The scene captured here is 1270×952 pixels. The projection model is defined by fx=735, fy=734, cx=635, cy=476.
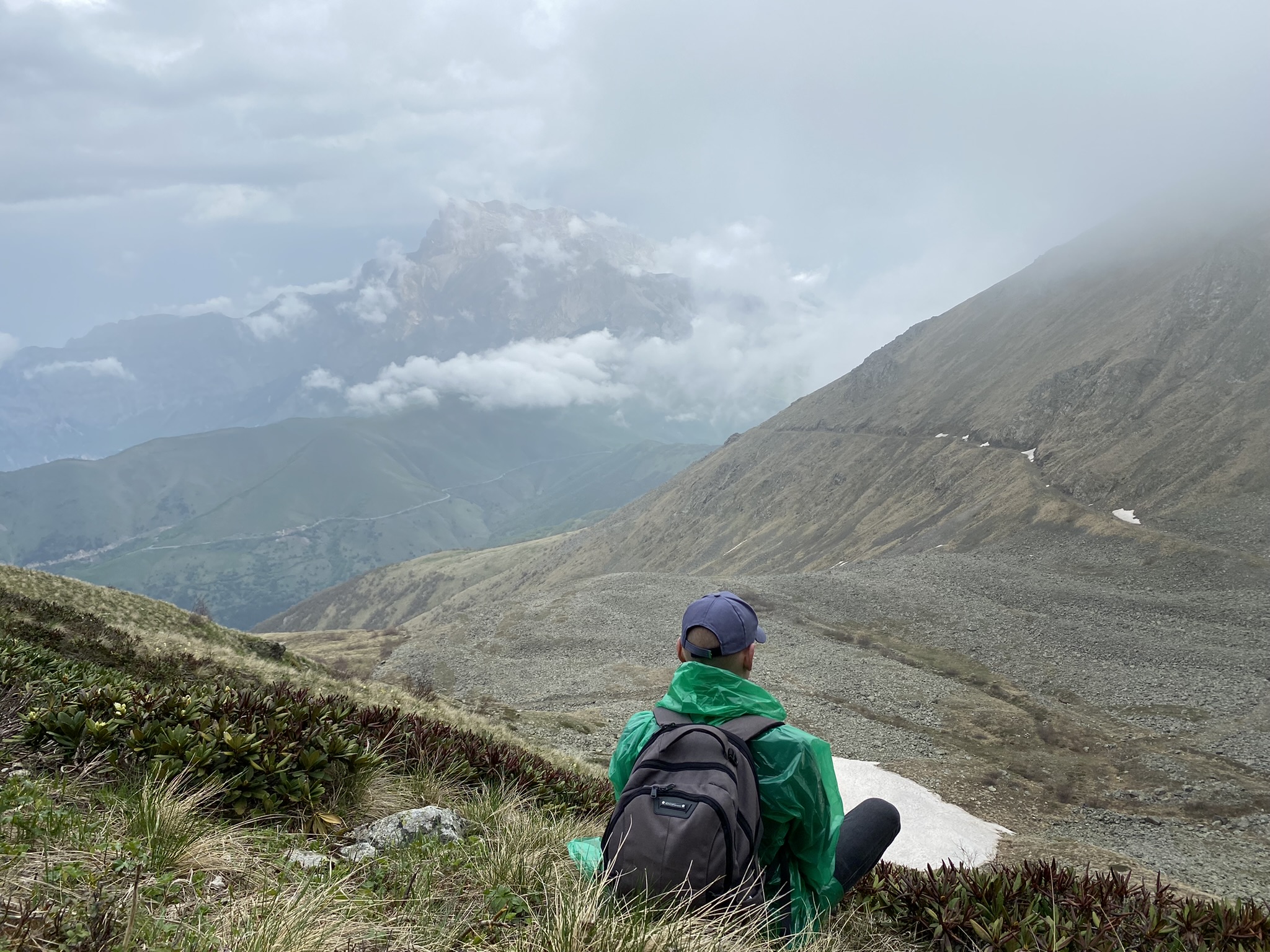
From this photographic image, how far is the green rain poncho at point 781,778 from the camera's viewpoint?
444cm

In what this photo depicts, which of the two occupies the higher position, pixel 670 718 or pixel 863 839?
pixel 670 718

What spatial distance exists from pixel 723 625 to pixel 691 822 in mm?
1330

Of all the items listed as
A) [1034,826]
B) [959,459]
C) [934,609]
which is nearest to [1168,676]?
[934,609]

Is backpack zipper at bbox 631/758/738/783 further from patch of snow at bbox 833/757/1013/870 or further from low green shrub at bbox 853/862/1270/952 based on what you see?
patch of snow at bbox 833/757/1013/870

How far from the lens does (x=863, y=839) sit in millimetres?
5617

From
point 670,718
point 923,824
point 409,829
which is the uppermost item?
point 670,718

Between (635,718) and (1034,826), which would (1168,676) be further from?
(635,718)

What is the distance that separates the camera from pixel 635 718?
5.07 meters

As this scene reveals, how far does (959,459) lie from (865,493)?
1922cm

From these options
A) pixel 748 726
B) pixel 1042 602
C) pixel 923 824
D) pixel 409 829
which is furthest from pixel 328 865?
pixel 1042 602

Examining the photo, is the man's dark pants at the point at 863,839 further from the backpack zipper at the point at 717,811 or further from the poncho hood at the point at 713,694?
the backpack zipper at the point at 717,811

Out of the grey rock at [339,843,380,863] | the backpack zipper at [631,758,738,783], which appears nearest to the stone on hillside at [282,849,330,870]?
the grey rock at [339,843,380,863]

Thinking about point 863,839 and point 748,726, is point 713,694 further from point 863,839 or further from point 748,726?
point 863,839

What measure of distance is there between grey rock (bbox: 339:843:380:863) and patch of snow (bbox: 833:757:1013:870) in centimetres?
1397
